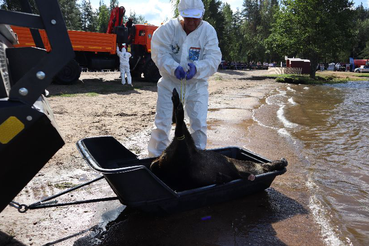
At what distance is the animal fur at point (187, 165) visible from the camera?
3.16 meters

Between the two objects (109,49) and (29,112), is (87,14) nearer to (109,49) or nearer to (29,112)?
(109,49)

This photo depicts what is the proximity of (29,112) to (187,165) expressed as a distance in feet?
6.01

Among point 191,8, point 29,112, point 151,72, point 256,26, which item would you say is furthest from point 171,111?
point 256,26

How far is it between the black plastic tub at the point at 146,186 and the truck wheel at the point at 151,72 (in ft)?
42.1

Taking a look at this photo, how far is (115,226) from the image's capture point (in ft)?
9.82

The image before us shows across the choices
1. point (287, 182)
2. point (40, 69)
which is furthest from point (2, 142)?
point (287, 182)

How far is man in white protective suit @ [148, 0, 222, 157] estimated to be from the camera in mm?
3988

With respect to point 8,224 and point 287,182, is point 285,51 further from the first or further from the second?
point 8,224

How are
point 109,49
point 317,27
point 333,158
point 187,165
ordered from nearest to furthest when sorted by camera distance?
point 187,165
point 333,158
point 109,49
point 317,27

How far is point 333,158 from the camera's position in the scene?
17.2ft

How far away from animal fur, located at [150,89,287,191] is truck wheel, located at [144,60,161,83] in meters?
13.3

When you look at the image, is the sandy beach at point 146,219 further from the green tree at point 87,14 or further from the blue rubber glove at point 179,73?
the green tree at point 87,14

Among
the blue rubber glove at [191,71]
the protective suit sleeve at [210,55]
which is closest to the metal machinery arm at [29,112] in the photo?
the blue rubber glove at [191,71]

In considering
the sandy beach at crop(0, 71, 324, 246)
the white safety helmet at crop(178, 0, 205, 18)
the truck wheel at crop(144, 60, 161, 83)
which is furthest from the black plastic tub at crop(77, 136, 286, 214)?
the truck wheel at crop(144, 60, 161, 83)
